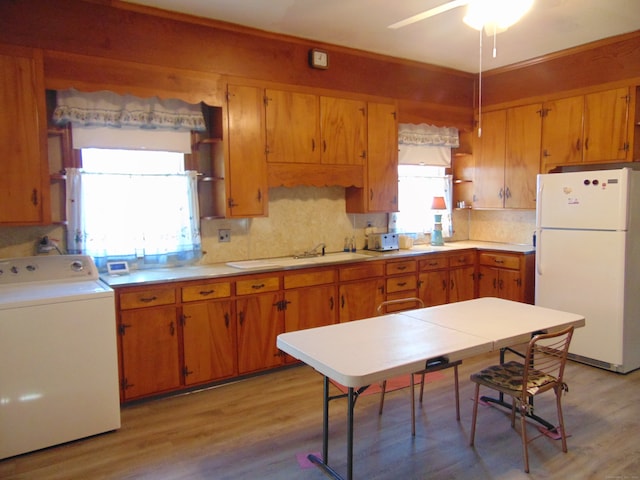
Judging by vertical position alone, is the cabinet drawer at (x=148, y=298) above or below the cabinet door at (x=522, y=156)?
below

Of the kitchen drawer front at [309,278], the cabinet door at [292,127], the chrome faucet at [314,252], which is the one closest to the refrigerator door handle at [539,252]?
the kitchen drawer front at [309,278]

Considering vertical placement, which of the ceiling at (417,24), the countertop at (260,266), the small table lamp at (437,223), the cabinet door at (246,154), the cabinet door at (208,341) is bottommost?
the cabinet door at (208,341)

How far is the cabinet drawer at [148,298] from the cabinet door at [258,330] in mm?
505

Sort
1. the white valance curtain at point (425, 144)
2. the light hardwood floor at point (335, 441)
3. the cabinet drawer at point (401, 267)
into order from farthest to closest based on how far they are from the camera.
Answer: the white valance curtain at point (425, 144) → the cabinet drawer at point (401, 267) → the light hardwood floor at point (335, 441)

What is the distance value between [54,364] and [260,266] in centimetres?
152

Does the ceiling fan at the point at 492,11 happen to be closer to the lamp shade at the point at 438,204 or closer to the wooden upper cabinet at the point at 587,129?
the wooden upper cabinet at the point at 587,129

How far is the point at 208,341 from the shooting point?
331 cm

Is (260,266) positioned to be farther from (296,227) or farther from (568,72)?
(568,72)

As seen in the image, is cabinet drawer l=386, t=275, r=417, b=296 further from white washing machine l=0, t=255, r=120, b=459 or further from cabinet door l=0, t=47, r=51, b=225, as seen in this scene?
cabinet door l=0, t=47, r=51, b=225

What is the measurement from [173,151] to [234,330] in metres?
1.42

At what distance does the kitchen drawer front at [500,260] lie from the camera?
4.43m

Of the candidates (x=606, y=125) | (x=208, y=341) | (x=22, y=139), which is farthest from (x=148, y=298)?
(x=606, y=125)

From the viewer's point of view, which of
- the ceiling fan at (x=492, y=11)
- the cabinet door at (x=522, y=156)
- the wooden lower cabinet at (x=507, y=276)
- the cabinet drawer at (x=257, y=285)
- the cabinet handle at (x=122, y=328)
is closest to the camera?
the ceiling fan at (x=492, y=11)

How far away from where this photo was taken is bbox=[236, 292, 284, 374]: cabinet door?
11.3 ft
